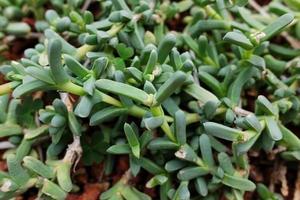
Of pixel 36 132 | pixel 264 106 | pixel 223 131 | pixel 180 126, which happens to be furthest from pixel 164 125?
pixel 36 132

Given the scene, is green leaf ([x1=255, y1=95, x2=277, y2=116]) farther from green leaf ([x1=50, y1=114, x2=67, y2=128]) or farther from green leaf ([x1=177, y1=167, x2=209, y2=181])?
green leaf ([x1=50, y1=114, x2=67, y2=128])

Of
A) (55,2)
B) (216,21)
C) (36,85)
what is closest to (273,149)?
(216,21)

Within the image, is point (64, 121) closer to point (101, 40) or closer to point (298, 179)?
point (101, 40)

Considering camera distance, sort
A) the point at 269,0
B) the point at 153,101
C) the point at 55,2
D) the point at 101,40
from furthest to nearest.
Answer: the point at 269,0
the point at 55,2
the point at 101,40
the point at 153,101

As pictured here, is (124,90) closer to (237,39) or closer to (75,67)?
(75,67)

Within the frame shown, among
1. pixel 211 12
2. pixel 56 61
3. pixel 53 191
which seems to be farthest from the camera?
pixel 211 12

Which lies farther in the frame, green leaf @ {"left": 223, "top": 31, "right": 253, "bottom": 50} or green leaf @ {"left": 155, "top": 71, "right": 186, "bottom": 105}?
green leaf @ {"left": 223, "top": 31, "right": 253, "bottom": 50}

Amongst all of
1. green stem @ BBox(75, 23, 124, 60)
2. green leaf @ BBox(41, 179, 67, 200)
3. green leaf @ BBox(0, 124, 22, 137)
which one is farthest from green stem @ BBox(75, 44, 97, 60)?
green leaf @ BBox(41, 179, 67, 200)
